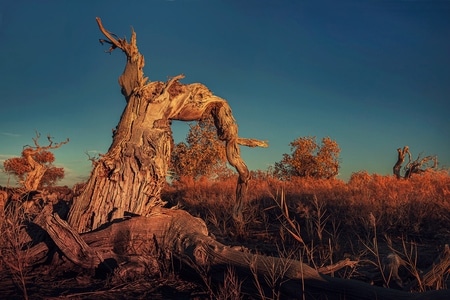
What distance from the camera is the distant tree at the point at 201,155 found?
2761cm

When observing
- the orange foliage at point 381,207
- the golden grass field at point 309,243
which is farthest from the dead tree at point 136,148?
the orange foliage at point 381,207

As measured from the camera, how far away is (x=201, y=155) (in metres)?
27.6

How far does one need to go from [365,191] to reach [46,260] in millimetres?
10013

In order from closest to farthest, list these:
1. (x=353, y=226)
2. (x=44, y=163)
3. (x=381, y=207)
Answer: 1. (x=353, y=226)
2. (x=381, y=207)
3. (x=44, y=163)

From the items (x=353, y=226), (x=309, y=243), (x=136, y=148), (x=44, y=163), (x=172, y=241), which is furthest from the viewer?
(x=44, y=163)

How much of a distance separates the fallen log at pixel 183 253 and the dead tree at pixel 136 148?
431mm

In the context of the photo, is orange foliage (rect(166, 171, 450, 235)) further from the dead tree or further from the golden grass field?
the dead tree

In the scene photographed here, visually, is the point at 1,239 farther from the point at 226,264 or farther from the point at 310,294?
the point at 310,294

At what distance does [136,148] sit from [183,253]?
221 centimetres

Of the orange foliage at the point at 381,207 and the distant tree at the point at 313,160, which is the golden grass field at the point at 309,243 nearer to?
the orange foliage at the point at 381,207

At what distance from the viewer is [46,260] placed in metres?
6.54

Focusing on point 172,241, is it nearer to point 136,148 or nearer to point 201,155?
point 136,148

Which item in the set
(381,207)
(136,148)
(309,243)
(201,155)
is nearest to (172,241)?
(136,148)

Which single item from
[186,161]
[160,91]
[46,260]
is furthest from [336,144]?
[46,260]
